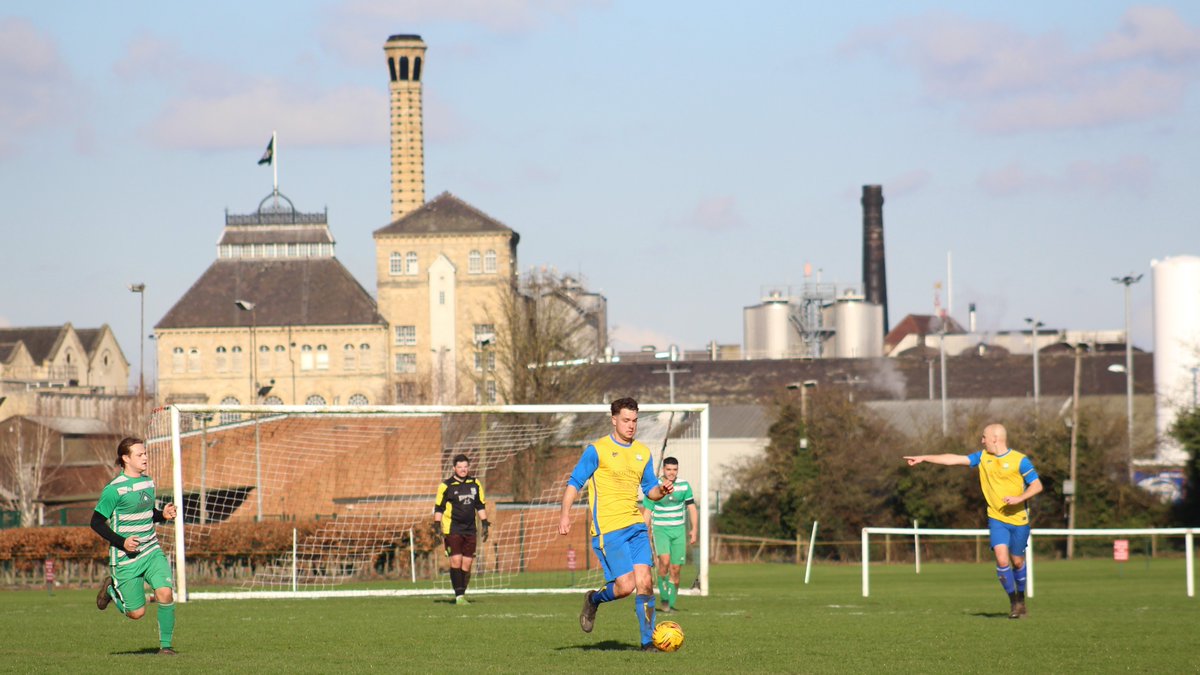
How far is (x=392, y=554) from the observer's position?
33844 mm

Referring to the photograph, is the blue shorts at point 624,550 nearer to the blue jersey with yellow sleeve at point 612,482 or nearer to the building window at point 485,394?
the blue jersey with yellow sleeve at point 612,482

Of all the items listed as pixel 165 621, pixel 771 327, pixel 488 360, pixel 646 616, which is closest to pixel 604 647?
pixel 646 616

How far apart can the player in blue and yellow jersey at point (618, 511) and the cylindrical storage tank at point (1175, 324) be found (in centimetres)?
7720

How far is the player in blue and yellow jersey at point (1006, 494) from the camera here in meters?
16.8

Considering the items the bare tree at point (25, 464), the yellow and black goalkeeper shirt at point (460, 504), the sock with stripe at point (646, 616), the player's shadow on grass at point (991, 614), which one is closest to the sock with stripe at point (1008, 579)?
the player's shadow on grass at point (991, 614)

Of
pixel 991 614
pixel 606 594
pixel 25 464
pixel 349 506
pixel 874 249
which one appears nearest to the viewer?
pixel 606 594

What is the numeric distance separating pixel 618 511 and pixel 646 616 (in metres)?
1.02

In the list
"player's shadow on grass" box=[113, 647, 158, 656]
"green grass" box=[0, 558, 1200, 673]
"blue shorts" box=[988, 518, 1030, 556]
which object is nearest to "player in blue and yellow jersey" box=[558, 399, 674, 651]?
"green grass" box=[0, 558, 1200, 673]

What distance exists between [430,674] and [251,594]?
1248 cm

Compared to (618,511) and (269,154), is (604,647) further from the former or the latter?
(269,154)

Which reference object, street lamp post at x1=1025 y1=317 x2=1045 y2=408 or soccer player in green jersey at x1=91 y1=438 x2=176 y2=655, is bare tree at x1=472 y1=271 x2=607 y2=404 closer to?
street lamp post at x1=1025 y1=317 x2=1045 y2=408

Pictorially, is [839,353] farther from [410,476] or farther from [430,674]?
[430,674]

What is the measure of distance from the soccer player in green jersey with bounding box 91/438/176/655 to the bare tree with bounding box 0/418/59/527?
60.7 meters

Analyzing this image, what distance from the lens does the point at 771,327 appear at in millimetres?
138250
